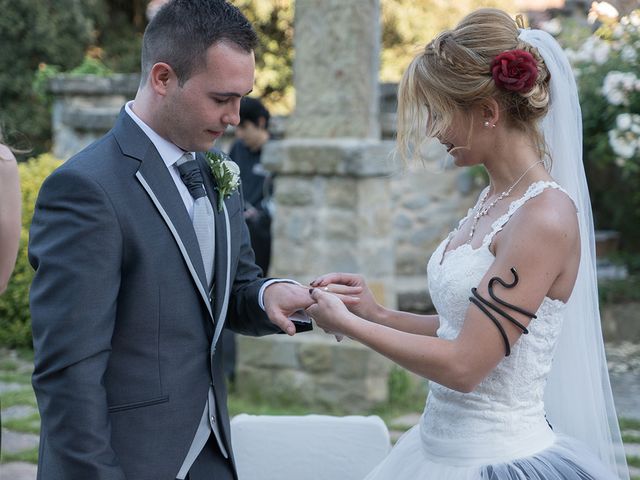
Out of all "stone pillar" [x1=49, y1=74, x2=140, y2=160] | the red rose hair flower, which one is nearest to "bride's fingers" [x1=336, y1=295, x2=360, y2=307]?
the red rose hair flower

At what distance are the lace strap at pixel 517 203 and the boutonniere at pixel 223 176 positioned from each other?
73 centimetres

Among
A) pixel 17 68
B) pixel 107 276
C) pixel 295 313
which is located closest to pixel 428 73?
pixel 295 313

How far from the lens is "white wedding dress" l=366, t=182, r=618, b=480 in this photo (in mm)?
2496

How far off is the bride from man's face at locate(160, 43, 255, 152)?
50 centimetres

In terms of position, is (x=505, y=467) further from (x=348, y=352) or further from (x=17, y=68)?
(x=17, y=68)

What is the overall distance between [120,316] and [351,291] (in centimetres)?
83

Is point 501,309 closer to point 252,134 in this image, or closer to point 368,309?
point 368,309

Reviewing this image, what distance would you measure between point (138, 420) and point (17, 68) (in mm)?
13476

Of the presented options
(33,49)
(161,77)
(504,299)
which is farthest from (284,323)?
(33,49)

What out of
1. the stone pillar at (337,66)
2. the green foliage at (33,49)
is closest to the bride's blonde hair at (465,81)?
the stone pillar at (337,66)

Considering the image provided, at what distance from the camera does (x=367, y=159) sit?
5.57 m

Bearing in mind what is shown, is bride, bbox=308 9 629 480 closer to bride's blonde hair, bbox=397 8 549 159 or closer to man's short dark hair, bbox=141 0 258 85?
bride's blonde hair, bbox=397 8 549 159

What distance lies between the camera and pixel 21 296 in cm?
766

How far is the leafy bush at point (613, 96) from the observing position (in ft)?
22.9
